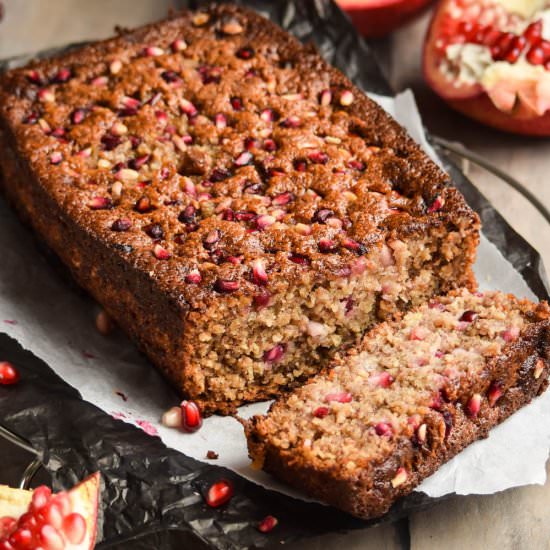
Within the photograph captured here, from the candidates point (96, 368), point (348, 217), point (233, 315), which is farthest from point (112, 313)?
point (348, 217)

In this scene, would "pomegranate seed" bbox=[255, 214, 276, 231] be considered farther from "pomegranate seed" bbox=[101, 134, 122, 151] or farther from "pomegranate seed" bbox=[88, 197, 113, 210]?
"pomegranate seed" bbox=[101, 134, 122, 151]

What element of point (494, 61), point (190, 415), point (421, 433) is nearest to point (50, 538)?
point (190, 415)

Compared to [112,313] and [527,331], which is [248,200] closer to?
[112,313]

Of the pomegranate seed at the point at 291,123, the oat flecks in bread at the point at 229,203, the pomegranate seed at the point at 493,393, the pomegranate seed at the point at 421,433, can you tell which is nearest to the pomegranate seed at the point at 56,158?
the oat flecks in bread at the point at 229,203

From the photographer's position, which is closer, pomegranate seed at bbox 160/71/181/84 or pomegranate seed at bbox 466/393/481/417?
pomegranate seed at bbox 466/393/481/417

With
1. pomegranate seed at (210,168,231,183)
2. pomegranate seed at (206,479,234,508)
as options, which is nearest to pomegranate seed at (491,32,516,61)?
pomegranate seed at (210,168,231,183)
